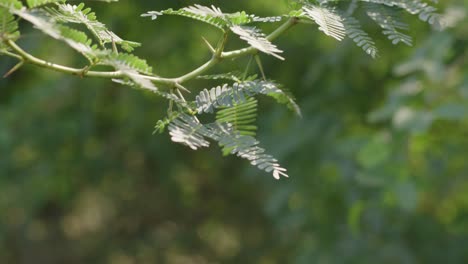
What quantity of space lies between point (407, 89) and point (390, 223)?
2.60 feet

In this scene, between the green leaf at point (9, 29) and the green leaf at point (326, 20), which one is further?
the green leaf at point (326, 20)

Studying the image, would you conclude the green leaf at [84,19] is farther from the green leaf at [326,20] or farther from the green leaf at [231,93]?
the green leaf at [326,20]

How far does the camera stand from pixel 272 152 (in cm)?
301

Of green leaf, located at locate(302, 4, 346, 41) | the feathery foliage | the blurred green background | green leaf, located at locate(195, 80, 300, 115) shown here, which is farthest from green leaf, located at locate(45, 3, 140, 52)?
the blurred green background

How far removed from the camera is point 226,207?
4480 millimetres

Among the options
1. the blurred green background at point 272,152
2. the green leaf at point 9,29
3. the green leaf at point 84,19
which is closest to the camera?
the green leaf at point 9,29

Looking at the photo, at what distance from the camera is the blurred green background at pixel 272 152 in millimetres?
2498

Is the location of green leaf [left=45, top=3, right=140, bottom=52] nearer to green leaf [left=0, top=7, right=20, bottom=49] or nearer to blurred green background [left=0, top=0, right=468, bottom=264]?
green leaf [left=0, top=7, right=20, bottom=49]

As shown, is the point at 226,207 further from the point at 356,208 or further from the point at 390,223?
the point at 356,208

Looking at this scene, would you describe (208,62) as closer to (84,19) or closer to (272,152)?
(84,19)

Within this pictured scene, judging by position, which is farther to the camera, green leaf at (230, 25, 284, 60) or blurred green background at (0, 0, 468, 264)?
blurred green background at (0, 0, 468, 264)

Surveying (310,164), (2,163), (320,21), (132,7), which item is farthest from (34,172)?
(320,21)

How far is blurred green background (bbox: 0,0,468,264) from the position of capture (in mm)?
2498

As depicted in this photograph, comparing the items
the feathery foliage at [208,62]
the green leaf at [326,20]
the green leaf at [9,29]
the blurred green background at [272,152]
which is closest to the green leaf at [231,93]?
the feathery foliage at [208,62]
